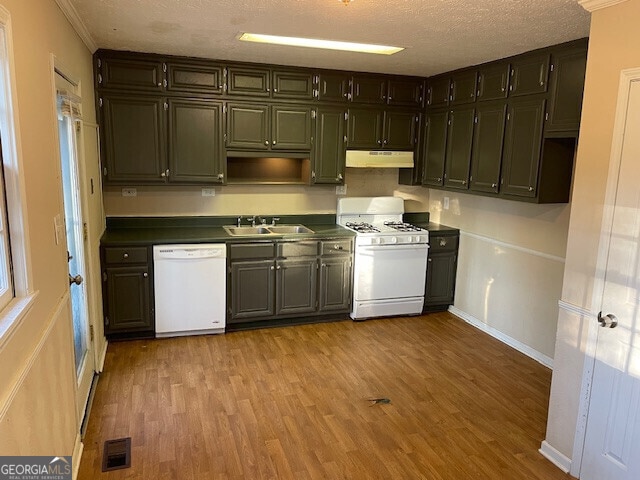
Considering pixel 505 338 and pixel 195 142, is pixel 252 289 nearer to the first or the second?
pixel 195 142

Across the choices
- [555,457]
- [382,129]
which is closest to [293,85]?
[382,129]

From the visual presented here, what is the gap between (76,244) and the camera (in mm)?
3070

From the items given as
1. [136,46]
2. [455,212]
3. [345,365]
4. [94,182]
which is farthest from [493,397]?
[136,46]

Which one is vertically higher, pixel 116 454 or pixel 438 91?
pixel 438 91

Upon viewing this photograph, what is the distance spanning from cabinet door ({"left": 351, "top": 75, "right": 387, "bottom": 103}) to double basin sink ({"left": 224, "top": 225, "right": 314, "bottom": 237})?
1.41 metres

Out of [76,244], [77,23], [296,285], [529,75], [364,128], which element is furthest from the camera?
[364,128]

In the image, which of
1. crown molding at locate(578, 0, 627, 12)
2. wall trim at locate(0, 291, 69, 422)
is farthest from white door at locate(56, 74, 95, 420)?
crown molding at locate(578, 0, 627, 12)

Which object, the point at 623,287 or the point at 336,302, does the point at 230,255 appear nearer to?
the point at 336,302

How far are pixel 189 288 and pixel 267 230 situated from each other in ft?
3.40

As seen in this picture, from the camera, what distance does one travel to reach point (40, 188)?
2.01 metres

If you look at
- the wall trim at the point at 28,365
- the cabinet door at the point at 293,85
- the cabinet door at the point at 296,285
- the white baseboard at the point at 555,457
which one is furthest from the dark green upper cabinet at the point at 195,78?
the white baseboard at the point at 555,457

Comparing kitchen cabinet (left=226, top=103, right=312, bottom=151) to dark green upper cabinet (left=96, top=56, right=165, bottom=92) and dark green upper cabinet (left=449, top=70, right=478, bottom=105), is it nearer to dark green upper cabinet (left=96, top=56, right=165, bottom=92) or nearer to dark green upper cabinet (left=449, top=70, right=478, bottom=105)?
dark green upper cabinet (left=96, top=56, right=165, bottom=92)

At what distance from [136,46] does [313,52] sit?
1.42 meters

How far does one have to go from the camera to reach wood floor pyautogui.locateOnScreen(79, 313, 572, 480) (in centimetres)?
259
